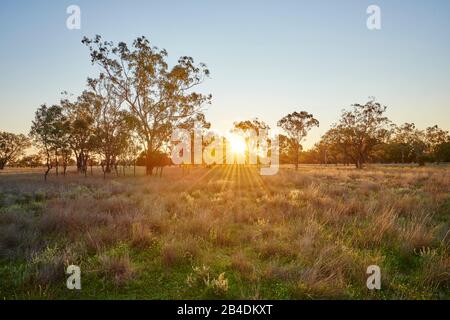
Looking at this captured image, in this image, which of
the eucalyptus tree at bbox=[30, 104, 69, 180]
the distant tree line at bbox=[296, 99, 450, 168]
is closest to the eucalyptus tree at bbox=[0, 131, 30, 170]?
the eucalyptus tree at bbox=[30, 104, 69, 180]

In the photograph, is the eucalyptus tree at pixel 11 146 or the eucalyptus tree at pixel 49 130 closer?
the eucalyptus tree at pixel 49 130

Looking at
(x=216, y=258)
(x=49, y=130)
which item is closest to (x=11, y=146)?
(x=49, y=130)

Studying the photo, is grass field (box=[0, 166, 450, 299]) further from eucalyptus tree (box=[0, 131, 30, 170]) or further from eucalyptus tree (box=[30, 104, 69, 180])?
eucalyptus tree (box=[0, 131, 30, 170])

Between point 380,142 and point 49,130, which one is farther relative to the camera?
point 380,142

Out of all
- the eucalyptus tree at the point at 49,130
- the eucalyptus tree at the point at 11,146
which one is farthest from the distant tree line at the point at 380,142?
the eucalyptus tree at the point at 11,146

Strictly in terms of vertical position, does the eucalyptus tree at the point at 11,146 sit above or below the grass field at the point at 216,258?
above

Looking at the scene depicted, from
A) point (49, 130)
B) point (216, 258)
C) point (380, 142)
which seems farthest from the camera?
point (380, 142)

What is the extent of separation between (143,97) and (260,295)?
3132cm

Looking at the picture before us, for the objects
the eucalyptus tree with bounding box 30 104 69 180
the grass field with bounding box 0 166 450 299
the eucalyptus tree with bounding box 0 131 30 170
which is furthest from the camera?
the eucalyptus tree with bounding box 0 131 30 170

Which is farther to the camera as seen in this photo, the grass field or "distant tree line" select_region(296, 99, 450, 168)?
"distant tree line" select_region(296, 99, 450, 168)

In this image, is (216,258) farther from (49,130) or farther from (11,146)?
(11,146)

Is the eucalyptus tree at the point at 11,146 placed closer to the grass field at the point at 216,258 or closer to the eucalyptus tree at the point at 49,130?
the eucalyptus tree at the point at 49,130
